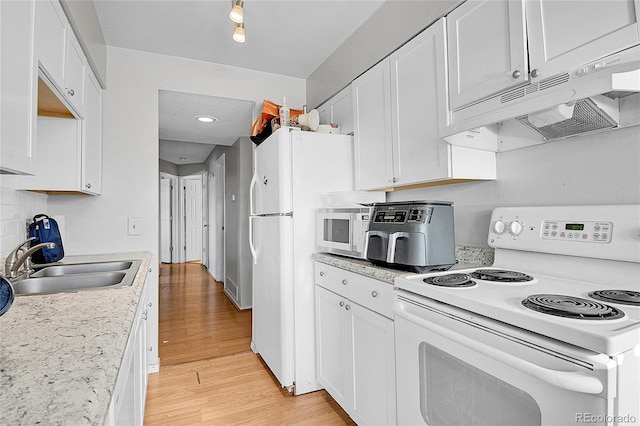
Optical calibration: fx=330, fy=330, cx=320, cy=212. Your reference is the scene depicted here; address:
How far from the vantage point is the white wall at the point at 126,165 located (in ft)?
7.98

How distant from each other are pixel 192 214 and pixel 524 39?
24.7 feet

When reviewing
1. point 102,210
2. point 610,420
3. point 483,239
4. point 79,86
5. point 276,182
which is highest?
point 79,86

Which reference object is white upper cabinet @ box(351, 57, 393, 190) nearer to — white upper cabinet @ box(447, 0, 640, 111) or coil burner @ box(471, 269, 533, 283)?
white upper cabinet @ box(447, 0, 640, 111)

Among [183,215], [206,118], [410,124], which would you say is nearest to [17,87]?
[410,124]

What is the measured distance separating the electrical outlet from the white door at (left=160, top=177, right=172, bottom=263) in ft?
16.3

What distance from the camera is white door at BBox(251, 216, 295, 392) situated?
2145 mm

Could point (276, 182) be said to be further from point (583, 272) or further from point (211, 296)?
point (211, 296)

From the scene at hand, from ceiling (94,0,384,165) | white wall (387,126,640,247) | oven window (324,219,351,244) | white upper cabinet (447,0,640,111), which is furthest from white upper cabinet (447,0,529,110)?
ceiling (94,0,384,165)

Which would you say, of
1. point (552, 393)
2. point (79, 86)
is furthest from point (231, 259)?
point (552, 393)

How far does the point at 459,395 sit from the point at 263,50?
2.64m

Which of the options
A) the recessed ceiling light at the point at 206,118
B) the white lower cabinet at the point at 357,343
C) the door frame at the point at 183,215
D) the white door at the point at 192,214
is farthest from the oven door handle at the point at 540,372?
the white door at the point at 192,214

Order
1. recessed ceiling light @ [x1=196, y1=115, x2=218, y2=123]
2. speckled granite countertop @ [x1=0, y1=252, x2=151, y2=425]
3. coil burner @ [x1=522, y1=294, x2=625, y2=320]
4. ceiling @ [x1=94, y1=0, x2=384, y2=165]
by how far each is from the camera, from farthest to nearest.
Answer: recessed ceiling light @ [x1=196, y1=115, x2=218, y2=123] → ceiling @ [x1=94, y1=0, x2=384, y2=165] → coil burner @ [x1=522, y1=294, x2=625, y2=320] → speckled granite countertop @ [x1=0, y1=252, x2=151, y2=425]

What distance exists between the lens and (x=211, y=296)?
473 cm

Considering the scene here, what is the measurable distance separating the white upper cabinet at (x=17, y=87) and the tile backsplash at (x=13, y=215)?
2.40 feet
